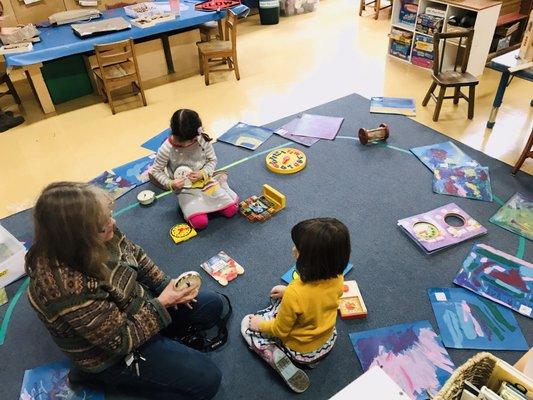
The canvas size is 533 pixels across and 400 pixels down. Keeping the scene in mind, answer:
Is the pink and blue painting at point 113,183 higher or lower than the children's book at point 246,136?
lower

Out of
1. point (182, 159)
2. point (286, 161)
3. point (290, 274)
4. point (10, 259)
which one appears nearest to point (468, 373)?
point (290, 274)

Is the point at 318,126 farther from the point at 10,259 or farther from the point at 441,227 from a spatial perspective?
the point at 10,259

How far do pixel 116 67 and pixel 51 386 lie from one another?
10.8 ft

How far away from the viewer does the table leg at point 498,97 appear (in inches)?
125

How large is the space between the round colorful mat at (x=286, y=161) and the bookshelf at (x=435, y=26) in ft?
7.49

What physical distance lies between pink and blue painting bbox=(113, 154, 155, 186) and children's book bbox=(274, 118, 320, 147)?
1142 millimetres

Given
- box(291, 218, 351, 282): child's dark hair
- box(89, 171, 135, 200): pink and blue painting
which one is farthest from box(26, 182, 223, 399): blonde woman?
box(89, 171, 135, 200): pink and blue painting

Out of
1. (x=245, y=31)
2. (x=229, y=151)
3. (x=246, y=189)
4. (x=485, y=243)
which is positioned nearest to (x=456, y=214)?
(x=485, y=243)

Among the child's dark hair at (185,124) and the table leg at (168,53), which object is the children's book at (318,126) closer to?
the child's dark hair at (185,124)

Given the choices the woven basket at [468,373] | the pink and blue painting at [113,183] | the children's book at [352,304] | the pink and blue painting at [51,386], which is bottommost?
the pink and blue painting at [51,386]

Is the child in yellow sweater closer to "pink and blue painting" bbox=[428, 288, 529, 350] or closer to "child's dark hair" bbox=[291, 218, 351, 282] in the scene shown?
"child's dark hair" bbox=[291, 218, 351, 282]

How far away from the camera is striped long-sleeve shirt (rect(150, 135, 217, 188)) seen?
106 inches

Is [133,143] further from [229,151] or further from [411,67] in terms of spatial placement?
[411,67]

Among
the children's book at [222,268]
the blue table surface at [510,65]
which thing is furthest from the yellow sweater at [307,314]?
the blue table surface at [510,65]
